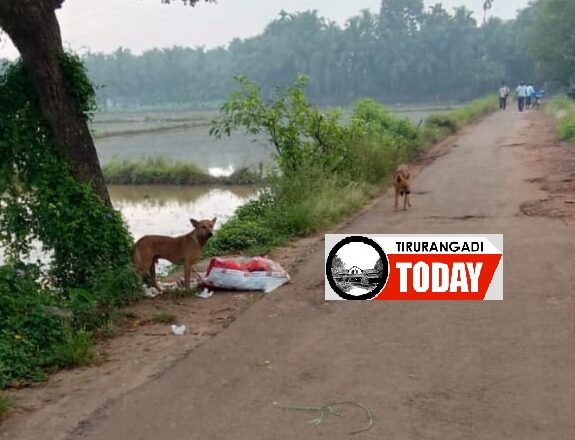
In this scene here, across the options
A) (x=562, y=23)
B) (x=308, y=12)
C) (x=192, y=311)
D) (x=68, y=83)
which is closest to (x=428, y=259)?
(x=192, y=311)

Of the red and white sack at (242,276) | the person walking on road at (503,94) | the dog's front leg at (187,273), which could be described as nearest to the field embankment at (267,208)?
the dog's front leg at (187,273)

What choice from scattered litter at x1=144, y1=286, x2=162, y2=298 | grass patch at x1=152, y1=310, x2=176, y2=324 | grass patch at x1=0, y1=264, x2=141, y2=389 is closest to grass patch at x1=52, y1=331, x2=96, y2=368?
grass patch at x1=0, y1=264, x2=141, y2=389

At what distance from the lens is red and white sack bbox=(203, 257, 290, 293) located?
8195mm

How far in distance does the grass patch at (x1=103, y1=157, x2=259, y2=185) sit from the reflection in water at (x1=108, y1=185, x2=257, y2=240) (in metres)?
0.50

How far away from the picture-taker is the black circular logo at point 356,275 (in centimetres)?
642

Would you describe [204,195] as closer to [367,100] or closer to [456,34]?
[367,100]

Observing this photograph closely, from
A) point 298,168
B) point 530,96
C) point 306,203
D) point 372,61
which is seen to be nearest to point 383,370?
point 306,203

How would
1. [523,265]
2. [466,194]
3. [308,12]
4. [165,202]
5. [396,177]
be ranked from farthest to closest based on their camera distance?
1. [308,12]
2. [165,202]
3. [466,194]
4. [396,177]
5. [523,265]

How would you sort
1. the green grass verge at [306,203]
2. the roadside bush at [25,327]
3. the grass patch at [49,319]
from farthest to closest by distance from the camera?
the green grass verge at [306,203], the grass patch at [49,319], the roadside bush at [25,327]

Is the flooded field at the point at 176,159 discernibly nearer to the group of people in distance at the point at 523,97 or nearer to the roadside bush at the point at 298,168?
the roadside bush at the point at 298,168

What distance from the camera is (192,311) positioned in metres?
7.64

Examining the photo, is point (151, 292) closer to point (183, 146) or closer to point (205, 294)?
point (205, 294)

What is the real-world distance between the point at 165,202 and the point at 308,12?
3069 inches

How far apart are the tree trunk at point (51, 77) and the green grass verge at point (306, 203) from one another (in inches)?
109
